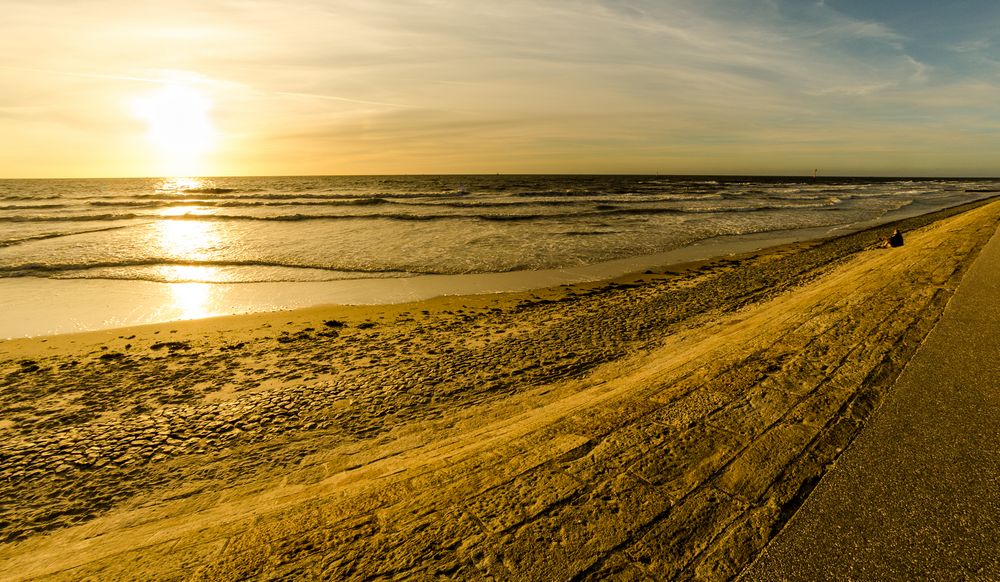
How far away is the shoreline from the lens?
9.41 m

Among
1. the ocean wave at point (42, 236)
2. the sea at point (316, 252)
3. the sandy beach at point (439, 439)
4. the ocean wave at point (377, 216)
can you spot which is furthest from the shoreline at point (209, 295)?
the ocean wave at point (377, 216)

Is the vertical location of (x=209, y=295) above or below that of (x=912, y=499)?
below

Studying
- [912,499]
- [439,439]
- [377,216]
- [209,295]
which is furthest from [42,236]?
[912,499]

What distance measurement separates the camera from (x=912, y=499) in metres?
3.05

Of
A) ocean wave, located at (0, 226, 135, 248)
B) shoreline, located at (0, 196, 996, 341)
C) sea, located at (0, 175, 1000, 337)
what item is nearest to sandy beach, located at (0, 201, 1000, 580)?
shoreline, located at (0, 196, 996, 341)

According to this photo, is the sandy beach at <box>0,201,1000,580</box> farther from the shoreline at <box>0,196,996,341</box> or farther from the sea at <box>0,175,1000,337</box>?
the sea at <box>0,175,1000,337</box>

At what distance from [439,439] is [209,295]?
973cm

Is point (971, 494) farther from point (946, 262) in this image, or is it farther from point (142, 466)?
point (946, 262)

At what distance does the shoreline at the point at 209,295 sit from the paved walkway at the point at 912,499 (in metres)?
8.29

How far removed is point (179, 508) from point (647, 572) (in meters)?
3.71

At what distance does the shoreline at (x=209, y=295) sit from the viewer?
9.41m

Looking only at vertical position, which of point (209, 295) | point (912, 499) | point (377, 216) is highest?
point (912, 499)

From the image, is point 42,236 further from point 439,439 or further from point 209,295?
point 439,439

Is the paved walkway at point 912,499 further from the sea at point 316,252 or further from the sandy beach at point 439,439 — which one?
the sea at point 316,252
